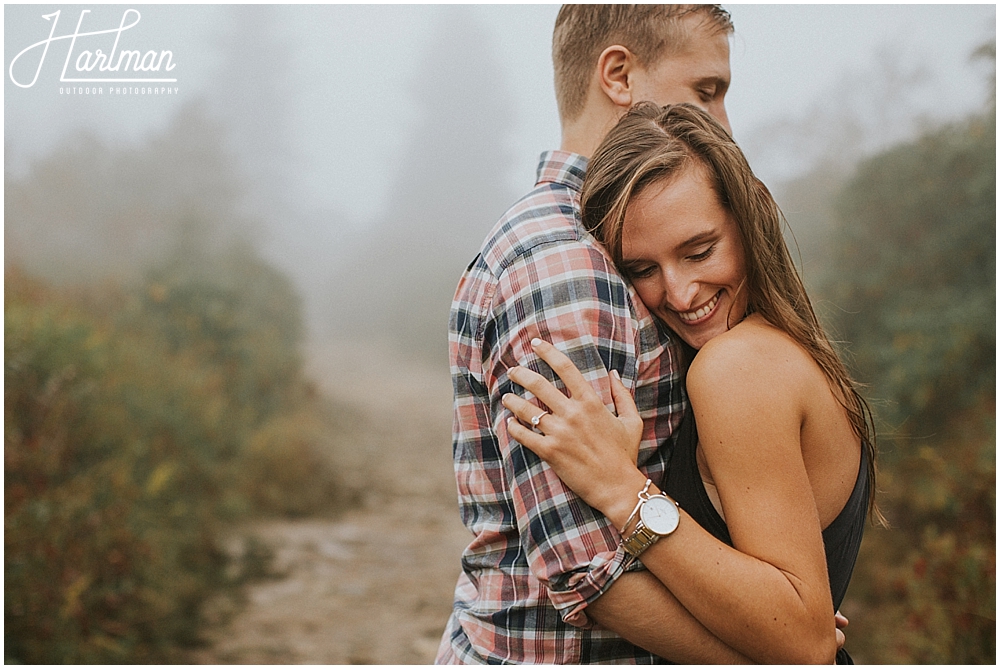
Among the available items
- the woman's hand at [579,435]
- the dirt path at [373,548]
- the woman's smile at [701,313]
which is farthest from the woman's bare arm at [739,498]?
the dirt path at [373,548]

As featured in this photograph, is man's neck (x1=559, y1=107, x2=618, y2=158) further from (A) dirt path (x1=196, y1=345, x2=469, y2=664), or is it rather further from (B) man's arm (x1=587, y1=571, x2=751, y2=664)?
(A) dirt path (x1=196, y1=345, x2=469, y2=664)

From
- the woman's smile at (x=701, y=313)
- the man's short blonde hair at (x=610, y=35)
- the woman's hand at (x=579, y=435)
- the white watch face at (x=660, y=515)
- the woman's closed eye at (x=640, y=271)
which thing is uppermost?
the man's short blonde hair at (x=610, y=35)

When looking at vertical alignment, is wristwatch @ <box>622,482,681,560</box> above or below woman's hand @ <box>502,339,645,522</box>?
below

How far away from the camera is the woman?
997 mm

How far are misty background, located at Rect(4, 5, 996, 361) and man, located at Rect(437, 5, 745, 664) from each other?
3.63m

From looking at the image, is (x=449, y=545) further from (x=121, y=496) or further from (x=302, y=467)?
(x=121, y=496)

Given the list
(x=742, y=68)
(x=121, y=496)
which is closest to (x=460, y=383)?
(x=121, y=496)

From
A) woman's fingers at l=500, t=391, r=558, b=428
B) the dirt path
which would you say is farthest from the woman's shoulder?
the dirt path

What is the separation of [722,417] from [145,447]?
12.0 feet

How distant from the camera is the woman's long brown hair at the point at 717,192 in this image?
3.74ft

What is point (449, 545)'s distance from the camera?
5035 millimetres

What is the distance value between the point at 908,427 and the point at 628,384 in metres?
3.17

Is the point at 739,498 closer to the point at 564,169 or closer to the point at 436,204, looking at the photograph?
the point at 564,169
